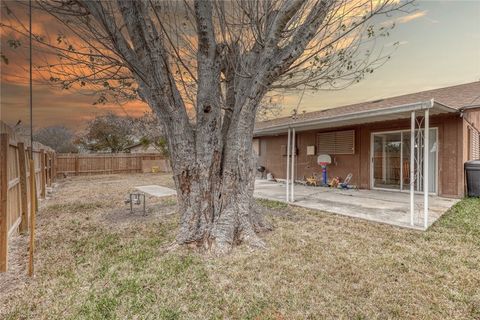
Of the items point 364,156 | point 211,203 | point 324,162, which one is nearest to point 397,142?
point 364,156

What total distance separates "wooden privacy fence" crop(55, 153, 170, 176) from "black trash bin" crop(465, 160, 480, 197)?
19592 millimetres

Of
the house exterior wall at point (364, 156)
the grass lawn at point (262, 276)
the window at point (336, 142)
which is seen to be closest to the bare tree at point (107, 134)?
the house exterior wall at point (364, 156)

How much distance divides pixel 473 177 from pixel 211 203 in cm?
855

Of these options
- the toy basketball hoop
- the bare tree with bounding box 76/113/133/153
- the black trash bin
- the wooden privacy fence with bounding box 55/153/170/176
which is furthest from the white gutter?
the bare tree with bounding box 76/113/133/153

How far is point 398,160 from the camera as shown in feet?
28.5

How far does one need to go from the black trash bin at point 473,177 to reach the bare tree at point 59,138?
103ft

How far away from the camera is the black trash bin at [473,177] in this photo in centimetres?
726

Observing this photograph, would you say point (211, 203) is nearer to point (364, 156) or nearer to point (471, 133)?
point (364, 156)

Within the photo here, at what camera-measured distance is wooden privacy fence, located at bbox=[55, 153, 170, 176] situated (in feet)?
55.9

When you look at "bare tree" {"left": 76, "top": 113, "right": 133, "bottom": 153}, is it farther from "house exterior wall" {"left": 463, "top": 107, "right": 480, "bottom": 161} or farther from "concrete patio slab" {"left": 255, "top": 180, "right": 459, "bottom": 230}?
"house exterior wall" {"left": 463, "top": 107, "right": 480, "bottom": 161}

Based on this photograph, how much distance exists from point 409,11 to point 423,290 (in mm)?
3860

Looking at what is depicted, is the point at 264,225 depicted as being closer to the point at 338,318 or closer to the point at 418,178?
the point at 338,318

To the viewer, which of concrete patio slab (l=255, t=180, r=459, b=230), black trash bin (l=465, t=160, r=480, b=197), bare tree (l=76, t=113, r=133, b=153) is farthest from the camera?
bare tree (l=76, t=113, r=133, b=153)

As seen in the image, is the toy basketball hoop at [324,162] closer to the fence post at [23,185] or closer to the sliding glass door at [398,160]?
the sliding glass door at [398,160]
